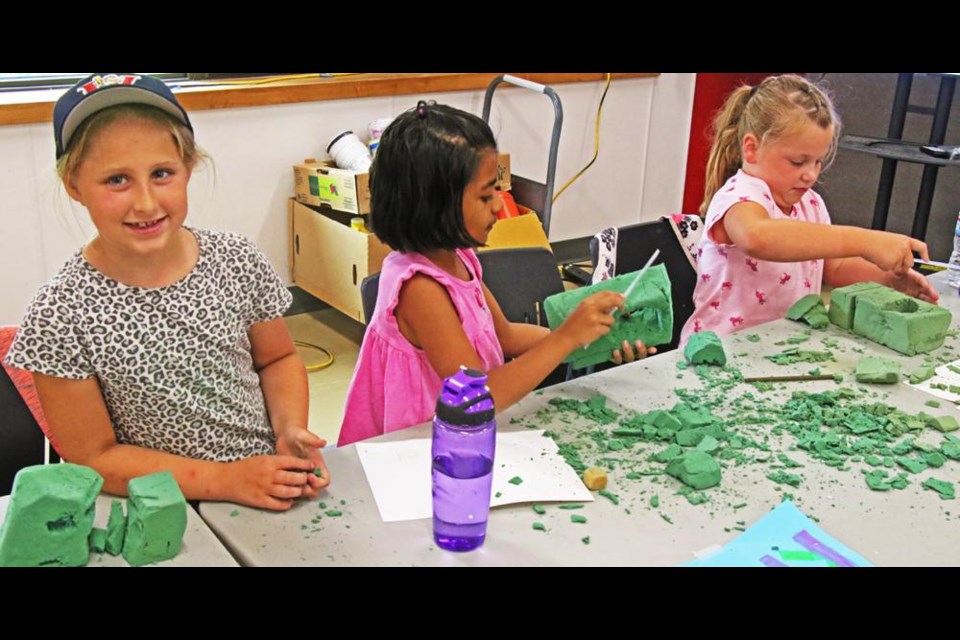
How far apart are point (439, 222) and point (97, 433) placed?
0.67m

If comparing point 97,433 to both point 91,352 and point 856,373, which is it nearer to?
point 91,352

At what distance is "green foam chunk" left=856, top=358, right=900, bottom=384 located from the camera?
1745 mm

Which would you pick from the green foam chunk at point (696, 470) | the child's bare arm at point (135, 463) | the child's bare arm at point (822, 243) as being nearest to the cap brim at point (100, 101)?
the child's bare arm at point (135, 463)

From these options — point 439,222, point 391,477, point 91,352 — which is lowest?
point 391,477

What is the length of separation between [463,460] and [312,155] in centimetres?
291

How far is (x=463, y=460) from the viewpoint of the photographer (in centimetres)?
119

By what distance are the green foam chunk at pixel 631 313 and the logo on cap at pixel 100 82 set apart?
2.74 ft

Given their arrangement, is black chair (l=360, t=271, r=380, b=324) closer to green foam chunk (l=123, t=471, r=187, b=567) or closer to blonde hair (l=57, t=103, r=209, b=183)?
blonde hair (l=57, t=103, r=209, b=183)

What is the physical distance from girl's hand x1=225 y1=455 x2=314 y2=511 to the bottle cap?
261 millimetres

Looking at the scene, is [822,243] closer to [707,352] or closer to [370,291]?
[707,352]

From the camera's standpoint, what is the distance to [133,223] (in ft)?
4.31

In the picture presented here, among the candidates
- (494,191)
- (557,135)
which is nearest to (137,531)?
(494,191)

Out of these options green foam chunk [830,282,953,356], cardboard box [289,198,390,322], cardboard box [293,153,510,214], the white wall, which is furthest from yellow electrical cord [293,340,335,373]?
green foam chunk [830,282,953,356]

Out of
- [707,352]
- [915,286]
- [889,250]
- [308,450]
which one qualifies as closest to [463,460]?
[308,450]
